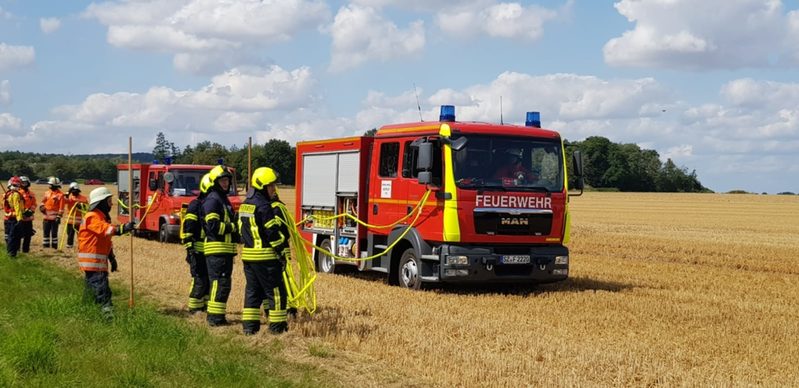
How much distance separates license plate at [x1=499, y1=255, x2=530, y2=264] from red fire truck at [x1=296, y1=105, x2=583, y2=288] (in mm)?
16

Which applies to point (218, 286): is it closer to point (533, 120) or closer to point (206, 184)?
point (206, 184)

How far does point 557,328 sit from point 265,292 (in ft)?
10.6

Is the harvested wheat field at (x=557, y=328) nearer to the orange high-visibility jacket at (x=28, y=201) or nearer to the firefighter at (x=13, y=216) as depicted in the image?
the firefighter at (x=13, y=216)

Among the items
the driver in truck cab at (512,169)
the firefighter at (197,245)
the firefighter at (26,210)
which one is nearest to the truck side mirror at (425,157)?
the driver in truck cab at (512,169)

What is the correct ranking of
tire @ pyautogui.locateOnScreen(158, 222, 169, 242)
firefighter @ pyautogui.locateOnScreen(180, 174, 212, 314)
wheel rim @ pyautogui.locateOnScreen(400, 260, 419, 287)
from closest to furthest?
firefighter @ pyautogui.locateOnScreen(180, 174, 212, 314), wheel rim @ pyautogui.locateOnScreen(400, 260, 419, 287), tire @ pyautogui.locateOnScreen(158, 222, 169, 242)

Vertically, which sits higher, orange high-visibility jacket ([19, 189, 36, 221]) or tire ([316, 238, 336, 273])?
orange high-visibility jacket ([19, 189, 36, 221])

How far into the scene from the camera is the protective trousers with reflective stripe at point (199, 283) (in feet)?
36.9

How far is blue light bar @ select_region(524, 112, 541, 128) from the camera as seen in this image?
14.6 m

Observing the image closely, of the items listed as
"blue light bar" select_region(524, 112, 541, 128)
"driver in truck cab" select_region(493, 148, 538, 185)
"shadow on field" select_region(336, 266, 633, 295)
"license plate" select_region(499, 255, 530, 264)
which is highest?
"blue light bar" select_region(524, 112, 541, 128)

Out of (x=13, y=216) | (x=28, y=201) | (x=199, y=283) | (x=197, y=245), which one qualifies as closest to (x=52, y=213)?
(x=28, y=201)

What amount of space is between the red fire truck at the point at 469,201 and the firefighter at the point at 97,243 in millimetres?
3581

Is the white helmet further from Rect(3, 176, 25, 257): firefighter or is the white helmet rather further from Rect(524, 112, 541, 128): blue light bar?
Rect(3, 176, 25, 257): firefighter

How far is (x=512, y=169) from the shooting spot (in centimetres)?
1360

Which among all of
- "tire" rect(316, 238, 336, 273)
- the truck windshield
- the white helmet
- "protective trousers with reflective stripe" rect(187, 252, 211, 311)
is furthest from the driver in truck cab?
the white helmet
